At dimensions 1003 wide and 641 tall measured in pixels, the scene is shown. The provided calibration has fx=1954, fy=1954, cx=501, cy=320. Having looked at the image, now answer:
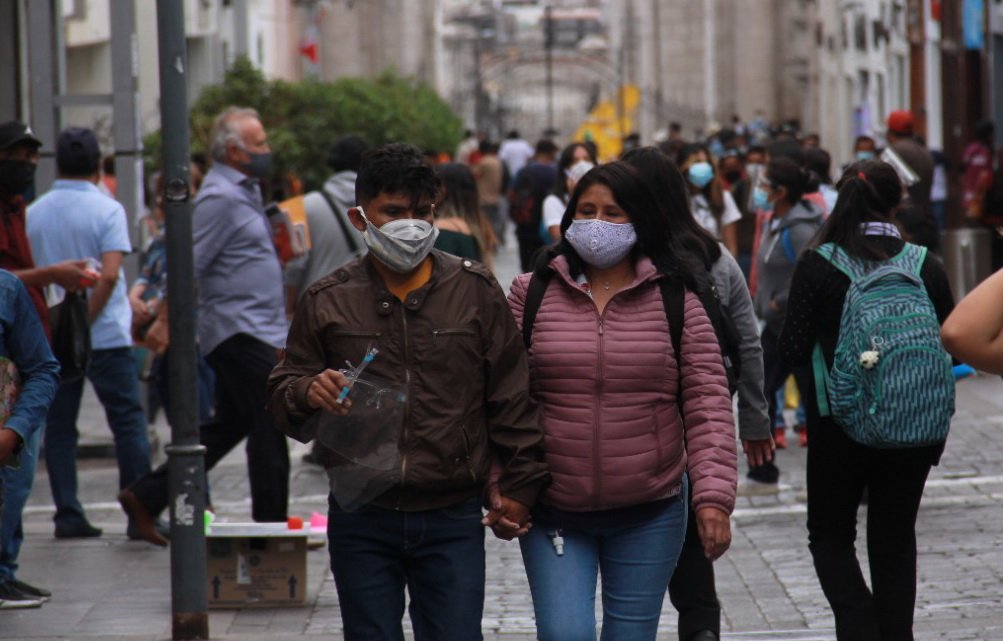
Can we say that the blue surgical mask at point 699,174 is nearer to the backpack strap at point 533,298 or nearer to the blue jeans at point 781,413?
the blue jeans at point 781,413

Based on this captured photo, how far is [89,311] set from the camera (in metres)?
8.88

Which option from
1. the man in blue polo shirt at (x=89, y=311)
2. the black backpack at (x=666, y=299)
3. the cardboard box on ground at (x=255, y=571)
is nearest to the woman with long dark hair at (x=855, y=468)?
the black backpack at (x=666, y=299)

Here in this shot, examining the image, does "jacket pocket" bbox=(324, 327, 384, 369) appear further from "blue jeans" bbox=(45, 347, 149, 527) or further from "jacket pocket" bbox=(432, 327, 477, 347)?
"blue jeans" bbox=(45, 347, 149, 527)

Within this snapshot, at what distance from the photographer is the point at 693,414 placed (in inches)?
195

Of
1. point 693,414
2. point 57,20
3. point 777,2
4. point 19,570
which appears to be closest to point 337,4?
point 777,2

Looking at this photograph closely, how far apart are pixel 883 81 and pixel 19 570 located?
102 feet

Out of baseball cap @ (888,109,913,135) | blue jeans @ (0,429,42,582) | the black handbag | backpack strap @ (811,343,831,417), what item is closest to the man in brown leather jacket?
backpack strap @ (811,343,831,417)

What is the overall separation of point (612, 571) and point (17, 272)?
3.51 metres

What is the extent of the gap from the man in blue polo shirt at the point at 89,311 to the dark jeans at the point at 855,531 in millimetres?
3974

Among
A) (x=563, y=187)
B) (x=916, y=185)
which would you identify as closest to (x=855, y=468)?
(x=563, y=187)

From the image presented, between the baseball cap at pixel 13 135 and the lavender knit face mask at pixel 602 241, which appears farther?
the baseball cap at pixel 13 135

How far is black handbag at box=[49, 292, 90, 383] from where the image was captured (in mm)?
7906

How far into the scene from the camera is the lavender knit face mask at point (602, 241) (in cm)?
496

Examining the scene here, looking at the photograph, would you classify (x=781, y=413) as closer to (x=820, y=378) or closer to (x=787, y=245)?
(x=787, y=245)
